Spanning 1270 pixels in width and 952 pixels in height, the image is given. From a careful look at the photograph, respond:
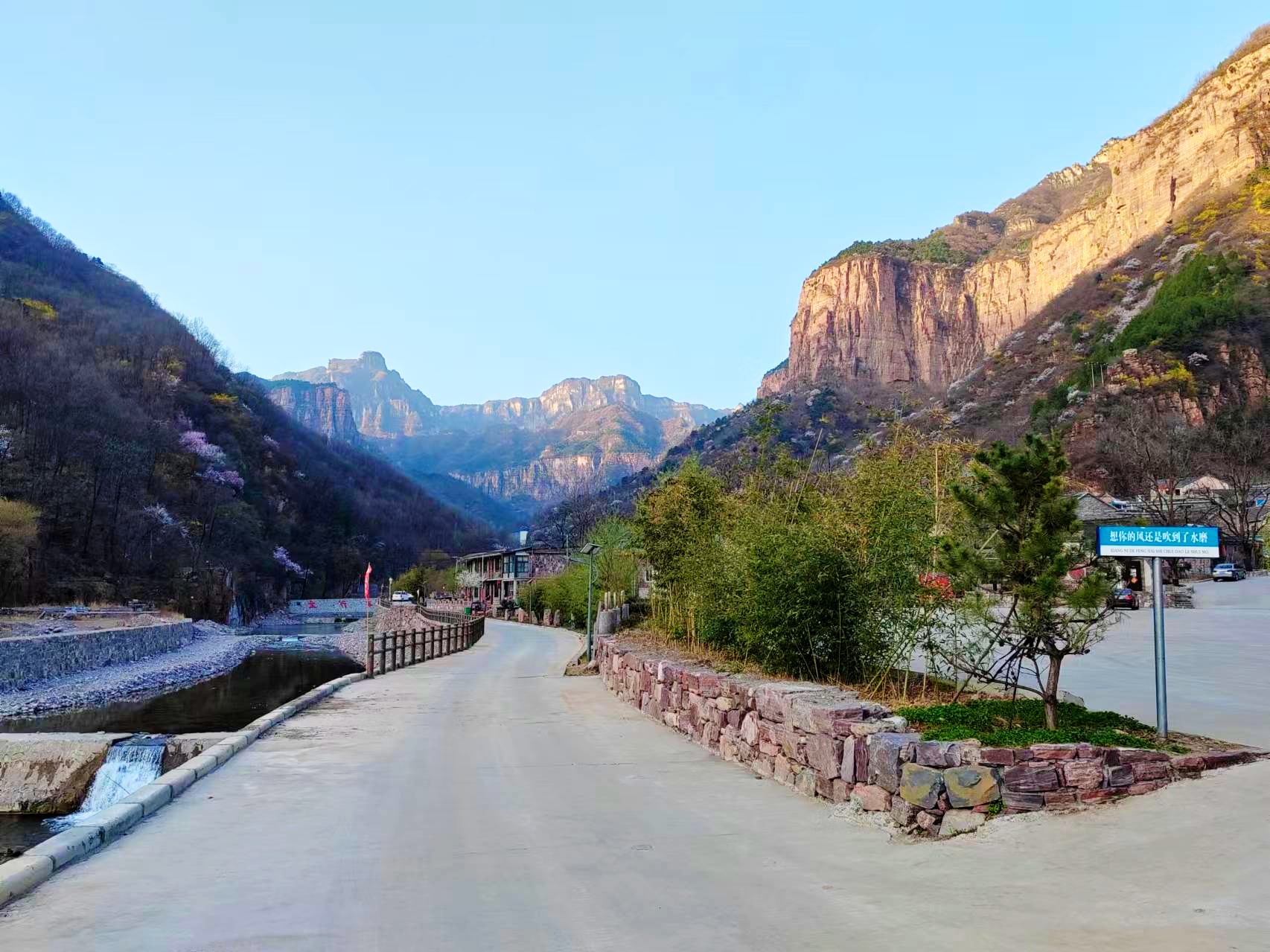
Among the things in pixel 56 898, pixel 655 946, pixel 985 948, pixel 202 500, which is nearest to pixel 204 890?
pixel 56 898

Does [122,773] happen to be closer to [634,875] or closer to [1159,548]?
[634,875]

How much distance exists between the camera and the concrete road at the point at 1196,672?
8.80 meters

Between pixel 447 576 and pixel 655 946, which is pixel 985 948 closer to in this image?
pixel 655 946

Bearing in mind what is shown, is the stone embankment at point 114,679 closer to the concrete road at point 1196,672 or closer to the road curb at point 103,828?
the road curb at point 103,828

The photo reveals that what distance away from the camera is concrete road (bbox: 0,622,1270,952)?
427 centimetres

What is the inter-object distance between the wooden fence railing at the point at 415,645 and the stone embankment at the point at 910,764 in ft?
50.1

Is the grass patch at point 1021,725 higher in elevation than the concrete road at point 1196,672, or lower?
higher

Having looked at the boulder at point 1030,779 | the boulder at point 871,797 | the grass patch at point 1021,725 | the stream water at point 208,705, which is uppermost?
the grass patch at point 1021,725

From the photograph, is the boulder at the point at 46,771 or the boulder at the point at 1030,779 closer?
the boulder at the point at 1030,779

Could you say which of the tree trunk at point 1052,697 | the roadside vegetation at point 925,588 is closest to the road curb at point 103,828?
the roadside vegetation at point 925,588

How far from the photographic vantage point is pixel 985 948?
403cm

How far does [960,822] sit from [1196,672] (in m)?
10.2

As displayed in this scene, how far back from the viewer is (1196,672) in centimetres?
1359

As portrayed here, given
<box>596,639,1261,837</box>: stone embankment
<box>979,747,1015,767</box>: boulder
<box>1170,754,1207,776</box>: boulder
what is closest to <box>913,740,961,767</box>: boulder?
<box>596,639,1261,837</box>: stone embankment
